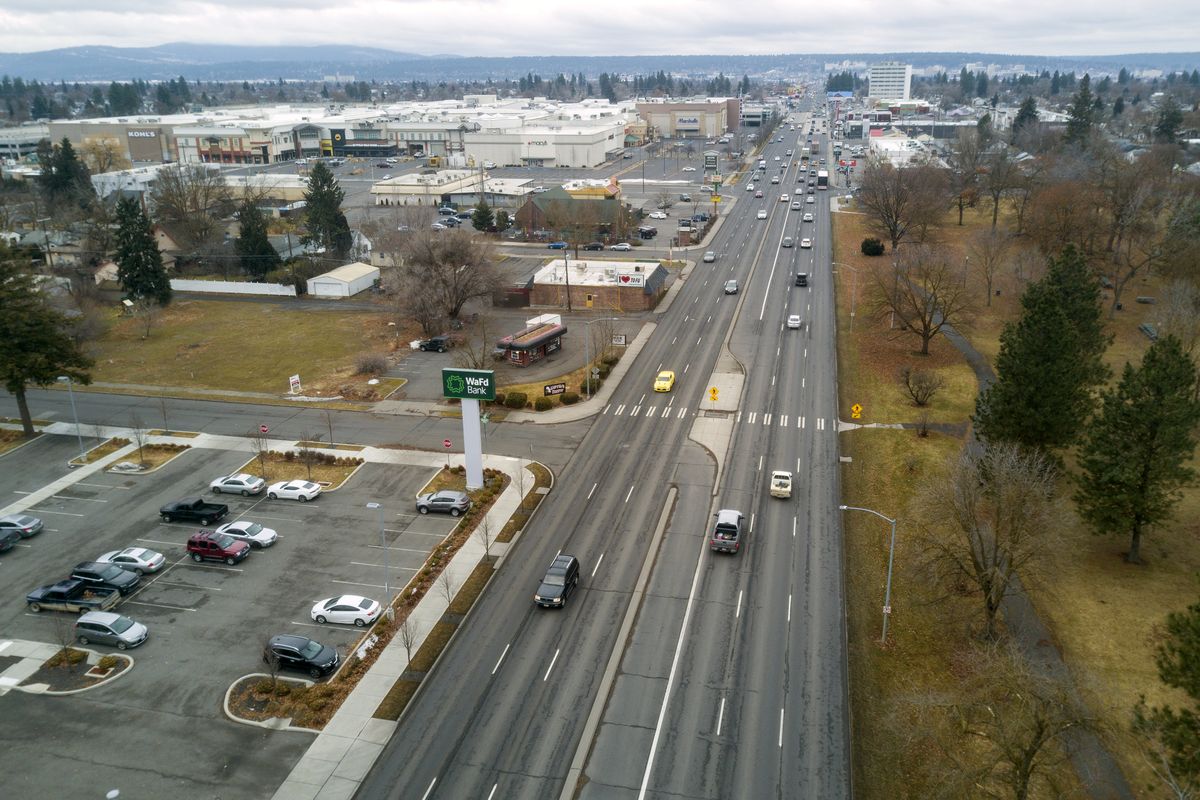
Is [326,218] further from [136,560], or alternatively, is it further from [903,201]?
[903,201]

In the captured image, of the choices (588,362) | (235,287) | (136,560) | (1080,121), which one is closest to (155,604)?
(136,560)

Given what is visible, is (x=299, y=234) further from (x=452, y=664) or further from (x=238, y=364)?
(x=452, y=664)

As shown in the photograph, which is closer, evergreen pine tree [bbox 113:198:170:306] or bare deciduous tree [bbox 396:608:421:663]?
bare deciduous tree [bbox 396:608:421:663]

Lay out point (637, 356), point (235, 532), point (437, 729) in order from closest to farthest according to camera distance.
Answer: point (437, 729) < point (235, 532) < point (637, 356)

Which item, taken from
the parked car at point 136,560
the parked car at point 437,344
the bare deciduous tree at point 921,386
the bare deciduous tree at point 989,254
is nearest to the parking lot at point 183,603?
the parked car at point 136,560

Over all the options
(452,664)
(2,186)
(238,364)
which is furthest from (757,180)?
(452,664)

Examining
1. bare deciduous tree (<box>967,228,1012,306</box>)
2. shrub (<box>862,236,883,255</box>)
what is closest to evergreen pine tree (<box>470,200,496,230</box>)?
shrub (<box>862,236,883,255</box>)

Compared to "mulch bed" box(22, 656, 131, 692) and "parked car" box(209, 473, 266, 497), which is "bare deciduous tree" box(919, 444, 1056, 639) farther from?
"parked car" box(209, 473, 266, 497)
